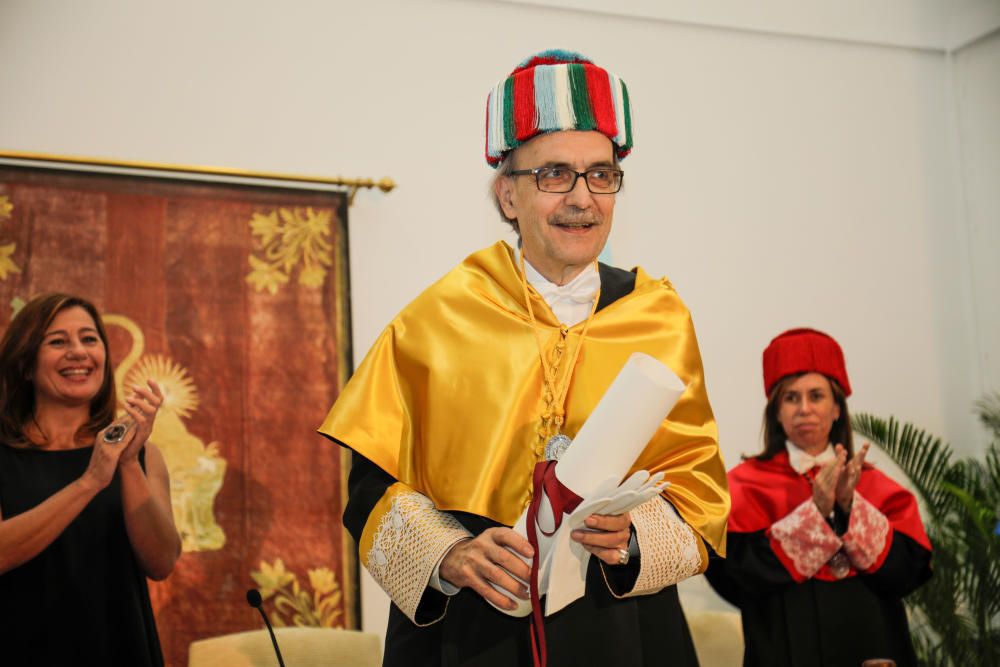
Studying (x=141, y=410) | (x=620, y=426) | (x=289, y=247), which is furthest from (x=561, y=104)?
(x=289, y=247)

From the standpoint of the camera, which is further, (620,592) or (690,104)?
(690,104)

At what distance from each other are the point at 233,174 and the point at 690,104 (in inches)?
95.7

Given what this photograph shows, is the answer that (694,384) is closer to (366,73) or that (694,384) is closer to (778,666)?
(778,666)

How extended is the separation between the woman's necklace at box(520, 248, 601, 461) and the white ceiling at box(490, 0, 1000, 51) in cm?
358

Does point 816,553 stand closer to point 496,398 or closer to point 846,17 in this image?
point 496,398

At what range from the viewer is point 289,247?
4664 mm

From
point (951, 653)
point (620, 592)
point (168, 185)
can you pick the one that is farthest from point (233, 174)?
point (951, 653)

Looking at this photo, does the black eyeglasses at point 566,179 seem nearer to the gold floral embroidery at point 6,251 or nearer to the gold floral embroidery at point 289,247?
the gold floral embroidery at point 289,247

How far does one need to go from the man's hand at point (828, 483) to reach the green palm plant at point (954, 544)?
61.6 inches

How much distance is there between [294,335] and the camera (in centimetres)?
459

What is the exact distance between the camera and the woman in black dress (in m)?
3.02

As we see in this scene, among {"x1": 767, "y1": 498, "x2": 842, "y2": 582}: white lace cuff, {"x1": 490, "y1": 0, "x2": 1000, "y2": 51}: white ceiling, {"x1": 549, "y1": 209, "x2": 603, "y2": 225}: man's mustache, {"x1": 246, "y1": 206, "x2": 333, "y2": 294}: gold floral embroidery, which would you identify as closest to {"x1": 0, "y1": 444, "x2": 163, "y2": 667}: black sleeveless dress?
{"x1": 246, "y1": 206, "x2": 333, "y2": 294}: gold floral embroidery

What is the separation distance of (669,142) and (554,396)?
11.8 ft

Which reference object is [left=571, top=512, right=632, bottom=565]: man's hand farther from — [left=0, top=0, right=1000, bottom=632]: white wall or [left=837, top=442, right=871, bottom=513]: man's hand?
[left=0, top=0, right=1000, bottom=632]: white wall
